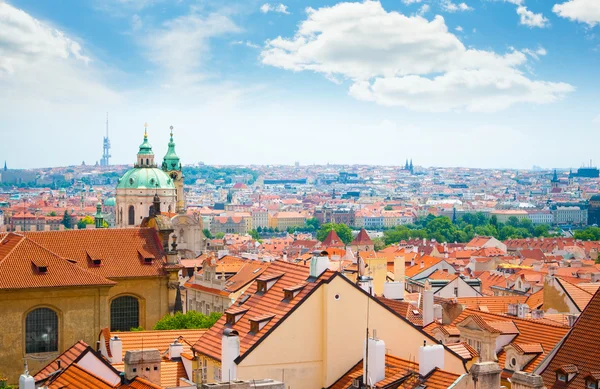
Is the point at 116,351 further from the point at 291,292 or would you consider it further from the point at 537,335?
the point at 537,335

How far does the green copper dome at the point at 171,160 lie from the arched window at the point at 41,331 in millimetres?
113296

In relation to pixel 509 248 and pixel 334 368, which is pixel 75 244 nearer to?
pixel 334 368

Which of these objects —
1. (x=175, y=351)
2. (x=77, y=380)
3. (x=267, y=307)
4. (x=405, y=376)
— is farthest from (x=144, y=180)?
(x=405, y=376)

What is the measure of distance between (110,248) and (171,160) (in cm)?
10915

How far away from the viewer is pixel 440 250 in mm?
131125

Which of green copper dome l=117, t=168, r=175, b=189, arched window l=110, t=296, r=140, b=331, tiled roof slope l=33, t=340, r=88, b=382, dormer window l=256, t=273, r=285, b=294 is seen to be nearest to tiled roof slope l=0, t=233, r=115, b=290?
arched window l=110, t=296, r=140, b=331

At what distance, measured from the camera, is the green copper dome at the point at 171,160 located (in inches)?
5994

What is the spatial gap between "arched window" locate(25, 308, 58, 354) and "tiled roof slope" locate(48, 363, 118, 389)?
56.9 ft

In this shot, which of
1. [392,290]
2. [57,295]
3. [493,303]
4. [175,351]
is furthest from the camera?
[493,303]

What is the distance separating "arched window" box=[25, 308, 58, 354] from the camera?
38.3 m

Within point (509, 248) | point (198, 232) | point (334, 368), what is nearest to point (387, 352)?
point (334, 368)

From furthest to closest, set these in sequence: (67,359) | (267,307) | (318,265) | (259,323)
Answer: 1. (67,359)
2. (267,307)
3. (318,265)
4. (259,323)

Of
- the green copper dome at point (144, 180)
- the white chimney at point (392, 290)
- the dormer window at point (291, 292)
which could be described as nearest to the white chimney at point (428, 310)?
the white chimney at point (392, 290)

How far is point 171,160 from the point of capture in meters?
153
